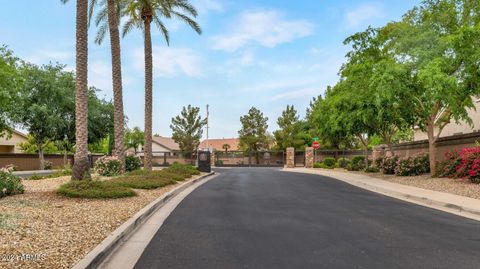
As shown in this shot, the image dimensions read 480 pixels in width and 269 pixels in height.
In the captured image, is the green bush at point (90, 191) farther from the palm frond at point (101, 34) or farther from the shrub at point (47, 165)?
the shrub at point (47, 165)

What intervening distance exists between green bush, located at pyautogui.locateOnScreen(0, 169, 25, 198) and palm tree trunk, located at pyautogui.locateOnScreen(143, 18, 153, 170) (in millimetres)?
10266

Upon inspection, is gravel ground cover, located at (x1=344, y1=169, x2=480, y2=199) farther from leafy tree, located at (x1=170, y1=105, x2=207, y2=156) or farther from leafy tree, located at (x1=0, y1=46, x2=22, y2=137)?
leafy tree, located at (x1=170, y1=105, x2=207, y2=156)

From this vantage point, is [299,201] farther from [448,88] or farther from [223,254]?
[448,88]

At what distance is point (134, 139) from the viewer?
3492 inches

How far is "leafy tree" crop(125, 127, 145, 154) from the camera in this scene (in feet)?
281

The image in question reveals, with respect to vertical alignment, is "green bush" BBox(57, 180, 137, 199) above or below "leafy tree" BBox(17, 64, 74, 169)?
below

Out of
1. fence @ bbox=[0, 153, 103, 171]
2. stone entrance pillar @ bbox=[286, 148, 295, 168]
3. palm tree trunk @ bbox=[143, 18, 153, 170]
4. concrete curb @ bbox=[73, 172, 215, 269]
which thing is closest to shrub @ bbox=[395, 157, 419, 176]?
palm tree trunk @ bbox=[143, 18, 153, 170]

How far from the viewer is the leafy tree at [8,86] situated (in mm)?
27703

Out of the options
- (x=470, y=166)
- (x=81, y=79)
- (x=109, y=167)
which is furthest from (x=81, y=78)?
(x=470, y=166)

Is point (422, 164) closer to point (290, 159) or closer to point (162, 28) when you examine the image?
point (162, 28)

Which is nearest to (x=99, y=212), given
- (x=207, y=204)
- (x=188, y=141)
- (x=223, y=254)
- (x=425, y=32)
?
(x=207, y=204)

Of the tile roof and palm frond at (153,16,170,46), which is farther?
the tile roof

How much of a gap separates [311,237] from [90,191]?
733cm

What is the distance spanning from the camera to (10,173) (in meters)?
13.2
